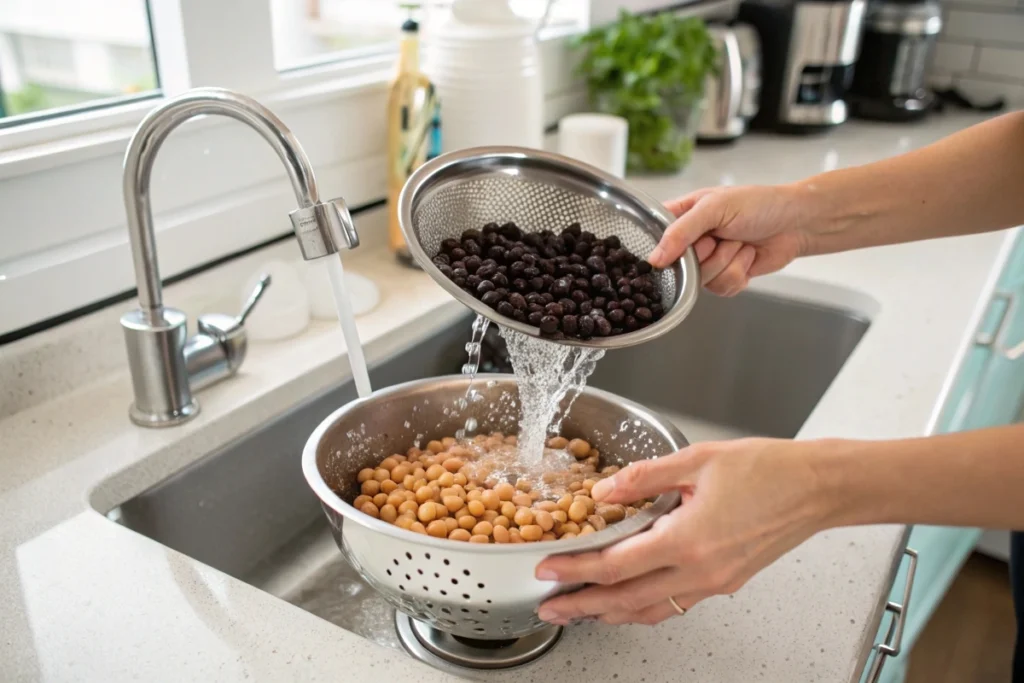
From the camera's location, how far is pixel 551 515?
2.40 feet

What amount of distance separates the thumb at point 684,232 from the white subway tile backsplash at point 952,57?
2.02 m

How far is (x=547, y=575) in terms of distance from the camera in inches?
23.9

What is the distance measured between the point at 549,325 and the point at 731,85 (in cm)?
135

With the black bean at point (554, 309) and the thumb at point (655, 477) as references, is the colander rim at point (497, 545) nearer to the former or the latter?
the thumb at point (655, 477)

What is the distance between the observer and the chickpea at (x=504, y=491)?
0.77 m

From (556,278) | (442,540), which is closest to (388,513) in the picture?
(442,540)

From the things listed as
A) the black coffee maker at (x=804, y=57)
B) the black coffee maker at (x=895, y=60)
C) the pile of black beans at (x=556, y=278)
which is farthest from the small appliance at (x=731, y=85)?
the pile of black beans at (x=556, y=278)

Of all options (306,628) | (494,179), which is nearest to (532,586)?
(306,628)

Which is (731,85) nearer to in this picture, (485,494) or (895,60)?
(895,60)

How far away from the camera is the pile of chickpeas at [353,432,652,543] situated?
0.73 m

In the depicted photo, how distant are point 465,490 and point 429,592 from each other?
6.2 inches

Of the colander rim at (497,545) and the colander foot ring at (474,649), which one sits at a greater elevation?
the colander rim at (497,545)

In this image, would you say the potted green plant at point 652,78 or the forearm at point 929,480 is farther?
the potted green plant at point 652,78

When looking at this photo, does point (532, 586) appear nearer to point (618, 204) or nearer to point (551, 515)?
point (551, 515)
